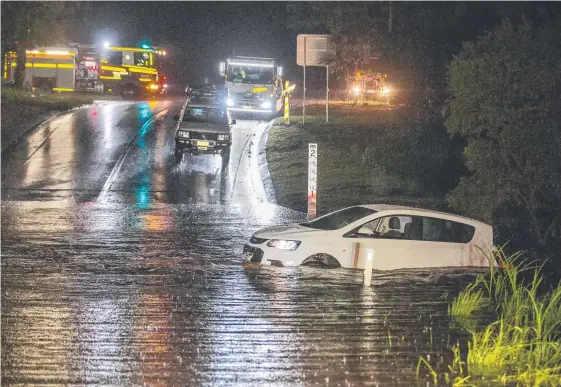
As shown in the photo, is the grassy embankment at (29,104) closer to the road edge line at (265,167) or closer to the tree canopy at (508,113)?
the road edge line at (265,167)

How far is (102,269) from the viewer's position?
15.7 m

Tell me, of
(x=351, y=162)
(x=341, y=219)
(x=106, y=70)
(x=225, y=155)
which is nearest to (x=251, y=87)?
(x=225, y=155)

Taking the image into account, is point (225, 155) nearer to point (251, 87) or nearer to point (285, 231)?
point (251, 87)

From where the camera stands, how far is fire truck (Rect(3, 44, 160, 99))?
5053 centimetres

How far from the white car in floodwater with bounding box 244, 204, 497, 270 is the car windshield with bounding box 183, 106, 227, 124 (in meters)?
15.5

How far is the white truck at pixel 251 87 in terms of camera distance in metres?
40.7

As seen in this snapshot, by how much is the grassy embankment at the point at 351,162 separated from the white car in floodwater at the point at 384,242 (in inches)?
299

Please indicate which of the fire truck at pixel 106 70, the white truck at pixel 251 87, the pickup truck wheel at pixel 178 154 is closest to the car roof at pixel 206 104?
the pickup truck wheel at pixel 178 154

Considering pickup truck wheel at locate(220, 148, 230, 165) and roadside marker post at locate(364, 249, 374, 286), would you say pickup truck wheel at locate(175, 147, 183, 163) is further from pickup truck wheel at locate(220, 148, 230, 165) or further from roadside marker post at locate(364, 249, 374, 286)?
roadside marker post at locate(364, 249, 374, 286)

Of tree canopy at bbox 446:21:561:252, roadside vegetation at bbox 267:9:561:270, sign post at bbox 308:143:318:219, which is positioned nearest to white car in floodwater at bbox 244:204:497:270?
roadside vegetation at bbox 267:9:561:270

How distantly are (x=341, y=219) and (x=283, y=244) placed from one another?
131cm

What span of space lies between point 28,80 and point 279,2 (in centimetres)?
4510

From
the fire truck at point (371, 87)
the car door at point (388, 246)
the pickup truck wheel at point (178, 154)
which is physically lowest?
the car door at point (388, 246)

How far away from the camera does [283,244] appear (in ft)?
51.5
